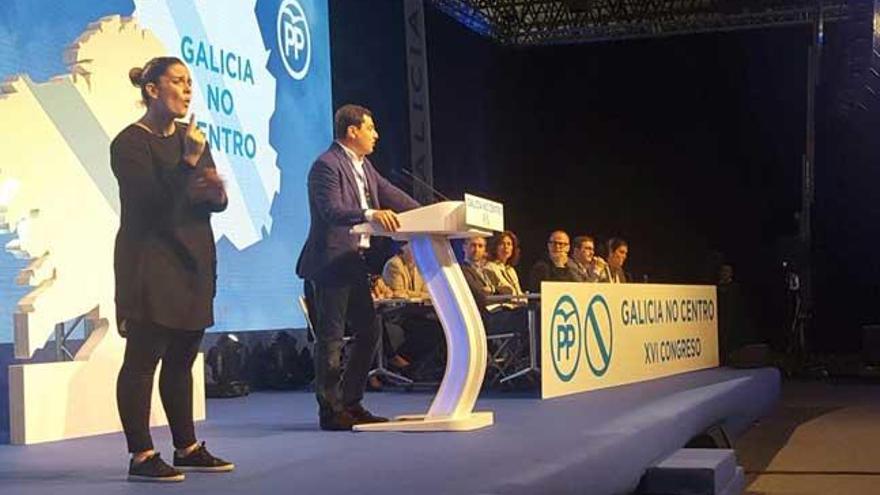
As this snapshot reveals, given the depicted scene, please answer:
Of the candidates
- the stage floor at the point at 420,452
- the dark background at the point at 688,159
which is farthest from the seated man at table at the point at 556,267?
the dark background at the point at 688,159

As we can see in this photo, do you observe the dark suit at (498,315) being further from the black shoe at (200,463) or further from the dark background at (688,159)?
the dark background at (688,159)

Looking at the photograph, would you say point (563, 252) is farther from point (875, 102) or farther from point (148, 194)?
point (875, 102)

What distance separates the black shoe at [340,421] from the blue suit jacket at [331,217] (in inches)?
19.5

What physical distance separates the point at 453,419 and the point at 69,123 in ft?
6.17

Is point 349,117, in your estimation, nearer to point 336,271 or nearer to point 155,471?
point 336,271

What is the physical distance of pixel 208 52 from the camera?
590 cm

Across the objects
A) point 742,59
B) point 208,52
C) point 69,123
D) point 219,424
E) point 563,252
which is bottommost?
point 219,424

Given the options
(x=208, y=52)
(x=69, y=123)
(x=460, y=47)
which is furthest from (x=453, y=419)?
(x=460, y=47)

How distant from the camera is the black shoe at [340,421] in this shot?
12.8 feet

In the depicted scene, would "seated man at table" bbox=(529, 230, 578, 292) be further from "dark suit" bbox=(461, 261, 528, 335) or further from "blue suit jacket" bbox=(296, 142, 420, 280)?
"blue suit jacket" bbox=(296, 142, 420, 280)

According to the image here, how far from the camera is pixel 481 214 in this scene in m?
3.72

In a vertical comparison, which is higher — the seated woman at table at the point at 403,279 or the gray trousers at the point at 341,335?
the seated woman at table at the point at 403,279

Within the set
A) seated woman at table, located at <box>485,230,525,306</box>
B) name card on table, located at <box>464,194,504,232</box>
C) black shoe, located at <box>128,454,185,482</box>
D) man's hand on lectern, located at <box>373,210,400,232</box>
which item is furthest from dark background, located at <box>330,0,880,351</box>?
black shoe, located at <box>128,454,185,482</box>

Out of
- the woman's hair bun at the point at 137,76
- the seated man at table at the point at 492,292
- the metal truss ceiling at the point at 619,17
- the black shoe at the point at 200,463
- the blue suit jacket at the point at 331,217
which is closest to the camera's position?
the woman's hair bun at the point at 137,76
